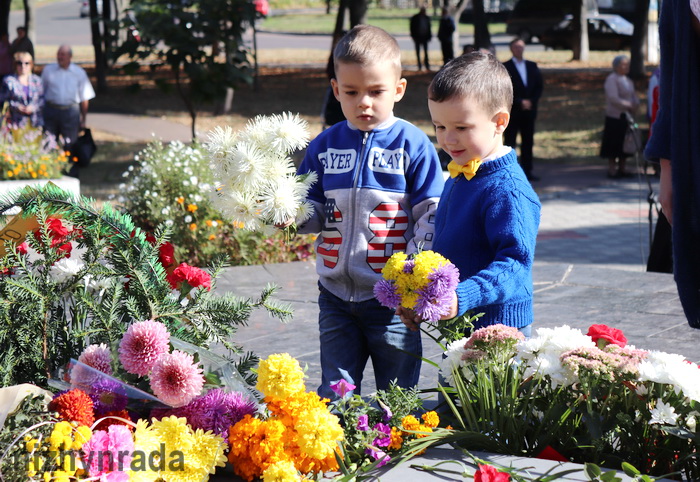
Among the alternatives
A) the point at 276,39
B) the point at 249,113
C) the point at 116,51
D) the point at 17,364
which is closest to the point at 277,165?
the point at 17,364

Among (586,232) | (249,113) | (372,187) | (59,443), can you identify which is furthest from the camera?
(249,113)

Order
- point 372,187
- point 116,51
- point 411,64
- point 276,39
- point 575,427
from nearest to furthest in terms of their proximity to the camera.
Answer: point 575,427
point 372,187
point 116,51
point 411,64
point 276,39

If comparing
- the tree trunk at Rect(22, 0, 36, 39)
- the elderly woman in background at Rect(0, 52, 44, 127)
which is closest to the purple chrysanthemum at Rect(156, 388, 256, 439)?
the elderly woman in background at Rect(0, 52, 44, 127)

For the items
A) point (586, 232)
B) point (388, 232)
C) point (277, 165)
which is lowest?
point (586, 232)

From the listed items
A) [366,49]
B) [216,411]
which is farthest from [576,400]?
[366,49]

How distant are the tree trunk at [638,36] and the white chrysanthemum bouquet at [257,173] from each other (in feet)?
75.0

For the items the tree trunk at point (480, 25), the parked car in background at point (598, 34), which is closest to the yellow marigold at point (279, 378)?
the tree trunk at point (480, 25)

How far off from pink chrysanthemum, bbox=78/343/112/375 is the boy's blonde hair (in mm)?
1259

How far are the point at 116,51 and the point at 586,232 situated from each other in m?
7.23

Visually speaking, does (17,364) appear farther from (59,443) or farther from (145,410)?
(59,443)

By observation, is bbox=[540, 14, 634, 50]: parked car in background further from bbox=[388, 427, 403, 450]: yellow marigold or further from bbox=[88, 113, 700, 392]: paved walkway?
bbox=[388, 427, 403, 450]: yellow marigold

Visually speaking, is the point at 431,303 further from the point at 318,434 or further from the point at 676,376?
the point at 676,376

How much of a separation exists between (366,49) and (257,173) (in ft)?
2.07

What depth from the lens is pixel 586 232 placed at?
33.0 feet
